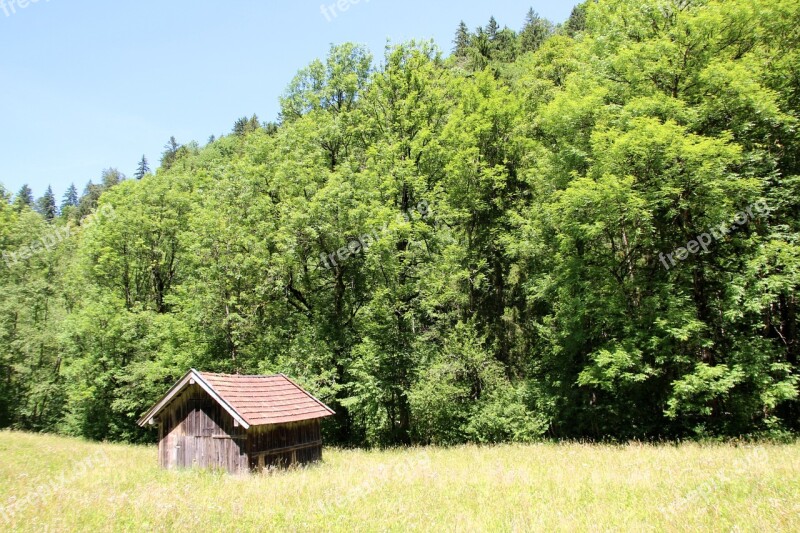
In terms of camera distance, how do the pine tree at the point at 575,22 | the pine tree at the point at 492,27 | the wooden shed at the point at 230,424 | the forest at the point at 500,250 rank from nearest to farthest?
the wooden shed at the point at 230,424, the forest at the point at 500,250, the pine tree at the point at 575,22, the pine tree at the point at 492,27

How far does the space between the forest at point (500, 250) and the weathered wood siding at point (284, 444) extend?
414 cm

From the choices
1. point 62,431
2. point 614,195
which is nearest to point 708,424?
point 614,195

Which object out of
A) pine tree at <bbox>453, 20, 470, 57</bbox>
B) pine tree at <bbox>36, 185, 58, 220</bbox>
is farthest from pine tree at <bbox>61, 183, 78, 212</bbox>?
pine tree at <bbox>453, 20, 470, 57</bbox>

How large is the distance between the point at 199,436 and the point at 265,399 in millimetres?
2741

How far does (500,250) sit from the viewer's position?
27984 millimetres

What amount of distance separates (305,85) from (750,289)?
2545cm

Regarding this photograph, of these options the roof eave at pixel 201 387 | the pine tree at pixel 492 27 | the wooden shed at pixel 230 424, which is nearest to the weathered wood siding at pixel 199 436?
the wooden shed at pixel 230 424

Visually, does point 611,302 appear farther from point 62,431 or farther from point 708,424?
point 62,431

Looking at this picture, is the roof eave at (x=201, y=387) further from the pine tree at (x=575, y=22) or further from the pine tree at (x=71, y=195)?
the pine tree at (x=71, y=195)

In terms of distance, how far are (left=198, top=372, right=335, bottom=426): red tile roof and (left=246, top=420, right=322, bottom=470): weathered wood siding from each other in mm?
557

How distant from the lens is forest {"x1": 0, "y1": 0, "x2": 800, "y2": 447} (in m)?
18.5

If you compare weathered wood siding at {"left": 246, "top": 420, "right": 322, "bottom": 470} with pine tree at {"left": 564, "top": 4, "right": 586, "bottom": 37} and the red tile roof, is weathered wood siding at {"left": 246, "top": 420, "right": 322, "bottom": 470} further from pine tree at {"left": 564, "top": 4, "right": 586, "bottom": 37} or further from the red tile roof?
pine tree at {"left": 564, "top": 4, "right": 586, "bottom": 37}

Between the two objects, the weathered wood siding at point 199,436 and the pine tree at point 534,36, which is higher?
the pine tree at point 534,36

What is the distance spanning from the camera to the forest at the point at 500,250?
60.7 ft
